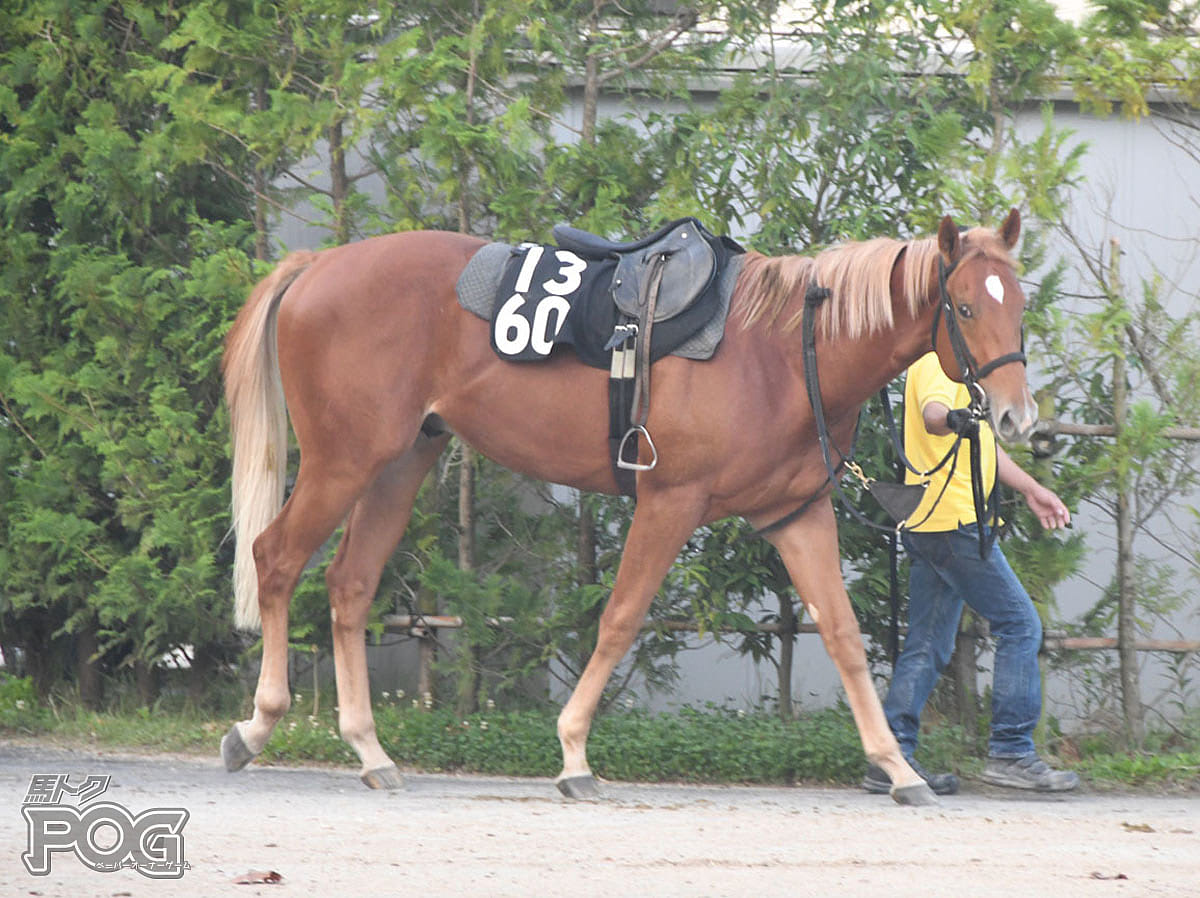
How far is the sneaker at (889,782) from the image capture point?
5.95 metres

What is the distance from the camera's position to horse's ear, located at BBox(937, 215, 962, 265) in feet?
16.9

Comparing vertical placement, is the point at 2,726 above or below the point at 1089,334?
below

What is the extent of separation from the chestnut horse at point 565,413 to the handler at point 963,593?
0.46 meters

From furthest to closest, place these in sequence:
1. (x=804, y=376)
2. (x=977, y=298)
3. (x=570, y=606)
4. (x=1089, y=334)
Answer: (x=570, y=606) → (x=1089, y=334) → (x=804, y=376) → (x=977, y=298)

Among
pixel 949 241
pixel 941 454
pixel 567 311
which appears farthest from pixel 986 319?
pixel 567 311

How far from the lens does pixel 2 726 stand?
23.3ft

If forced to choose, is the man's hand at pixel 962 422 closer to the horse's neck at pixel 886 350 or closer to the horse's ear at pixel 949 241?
the horse's neck at pixel 886 350

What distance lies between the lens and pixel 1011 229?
5246 millimetres

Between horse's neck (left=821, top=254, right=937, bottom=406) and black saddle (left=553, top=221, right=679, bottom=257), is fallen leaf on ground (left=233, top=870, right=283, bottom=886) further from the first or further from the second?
black saddle (left=553, top=221, right=679, bottom=257)

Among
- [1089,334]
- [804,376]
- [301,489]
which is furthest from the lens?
[1089,334]

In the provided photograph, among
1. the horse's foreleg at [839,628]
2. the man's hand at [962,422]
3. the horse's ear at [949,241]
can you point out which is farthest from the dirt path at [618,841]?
the horse's ear at [949,241]

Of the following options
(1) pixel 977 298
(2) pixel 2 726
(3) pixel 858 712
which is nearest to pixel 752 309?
(1) pixel 977 298

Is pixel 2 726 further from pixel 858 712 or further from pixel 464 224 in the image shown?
pixel 858 712

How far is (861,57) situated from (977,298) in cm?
180
